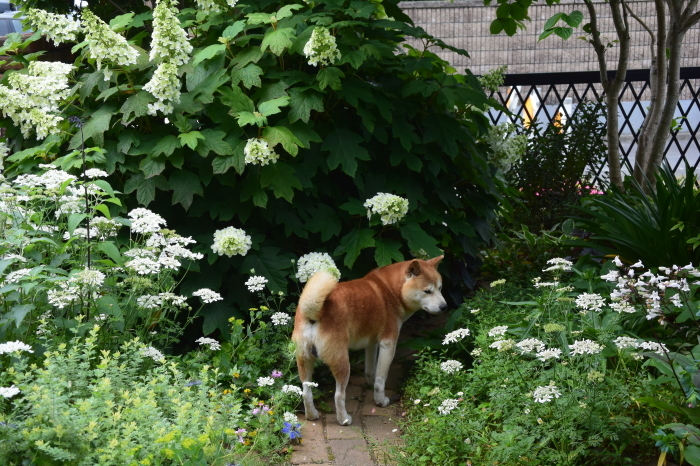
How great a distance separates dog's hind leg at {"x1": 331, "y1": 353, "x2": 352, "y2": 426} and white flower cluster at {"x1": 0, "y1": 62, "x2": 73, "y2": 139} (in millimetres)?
2303

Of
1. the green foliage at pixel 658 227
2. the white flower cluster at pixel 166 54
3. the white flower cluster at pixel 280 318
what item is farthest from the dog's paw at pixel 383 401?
the white flower cluster at pixel 166 54

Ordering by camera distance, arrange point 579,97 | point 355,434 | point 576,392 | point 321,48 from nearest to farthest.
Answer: point 576,392 < point 355,434 < point 321,48 < point 579,97

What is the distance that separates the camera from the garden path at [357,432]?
3.79m

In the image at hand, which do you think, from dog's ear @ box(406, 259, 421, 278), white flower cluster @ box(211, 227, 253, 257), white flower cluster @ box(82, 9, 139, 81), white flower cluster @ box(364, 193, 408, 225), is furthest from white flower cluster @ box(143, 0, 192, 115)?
dog's ear @ box(406, 259, 421, 278)

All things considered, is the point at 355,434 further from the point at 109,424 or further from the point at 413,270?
the point at 109,424

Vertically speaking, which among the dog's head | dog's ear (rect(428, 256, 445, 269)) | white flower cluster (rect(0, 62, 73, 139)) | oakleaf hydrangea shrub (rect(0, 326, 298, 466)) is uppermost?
white flower cluster (rect(0, 62, 73, 139))

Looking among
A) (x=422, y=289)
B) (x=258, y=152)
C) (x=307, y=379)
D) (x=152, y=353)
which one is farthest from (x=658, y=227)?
(x=152, y=353)

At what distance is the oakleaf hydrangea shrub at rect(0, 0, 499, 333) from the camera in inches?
182

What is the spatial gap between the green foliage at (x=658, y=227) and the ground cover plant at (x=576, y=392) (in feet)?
1.65

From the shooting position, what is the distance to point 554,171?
718cm

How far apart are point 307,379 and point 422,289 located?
0.87 meters

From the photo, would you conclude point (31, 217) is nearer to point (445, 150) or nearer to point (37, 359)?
point (37, 359)

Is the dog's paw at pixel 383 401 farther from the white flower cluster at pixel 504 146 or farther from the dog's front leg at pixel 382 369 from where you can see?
the white flower cluster at pixel 504 146

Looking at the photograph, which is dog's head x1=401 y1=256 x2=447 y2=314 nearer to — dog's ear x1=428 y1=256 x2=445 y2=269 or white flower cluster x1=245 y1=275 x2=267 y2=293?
dog's ear x1=428 y1=256 x2=445 y2=269
